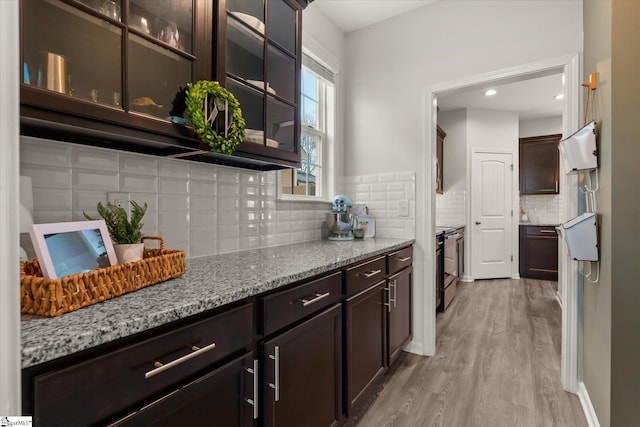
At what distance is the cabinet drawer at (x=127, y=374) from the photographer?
0.58 metres

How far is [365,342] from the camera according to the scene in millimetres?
1781

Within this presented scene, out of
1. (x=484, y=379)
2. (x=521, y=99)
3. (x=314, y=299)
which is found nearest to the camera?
(x=314, y=299)

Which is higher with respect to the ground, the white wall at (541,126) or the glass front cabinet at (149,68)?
the white wall at (541,126)

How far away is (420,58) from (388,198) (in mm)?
1172

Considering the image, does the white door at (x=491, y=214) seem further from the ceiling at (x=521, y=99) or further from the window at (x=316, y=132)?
the window at (x=316, y=132)

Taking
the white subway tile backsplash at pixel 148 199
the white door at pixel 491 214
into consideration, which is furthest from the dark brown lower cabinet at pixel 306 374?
the white door at pixel 491 214

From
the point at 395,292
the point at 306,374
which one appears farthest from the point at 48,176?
the point at 395,292

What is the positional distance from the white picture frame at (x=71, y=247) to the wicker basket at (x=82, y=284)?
0.17ft

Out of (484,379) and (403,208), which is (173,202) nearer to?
(403,208)

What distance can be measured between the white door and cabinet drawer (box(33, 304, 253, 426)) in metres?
5.05

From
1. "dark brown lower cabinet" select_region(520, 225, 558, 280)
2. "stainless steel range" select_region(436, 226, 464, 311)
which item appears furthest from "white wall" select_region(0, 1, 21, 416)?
"dark brown lower cabinet" select_region(520, 225, 558, 280)

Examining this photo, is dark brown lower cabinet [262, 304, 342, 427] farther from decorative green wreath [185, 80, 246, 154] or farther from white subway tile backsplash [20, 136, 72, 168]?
white subway tile backsplash [20, 136, 72, 168]

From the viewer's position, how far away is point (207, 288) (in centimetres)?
97

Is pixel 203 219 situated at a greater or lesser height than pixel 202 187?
lesser
